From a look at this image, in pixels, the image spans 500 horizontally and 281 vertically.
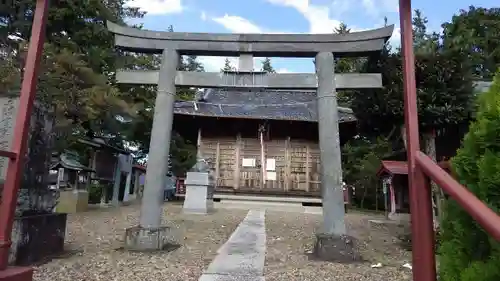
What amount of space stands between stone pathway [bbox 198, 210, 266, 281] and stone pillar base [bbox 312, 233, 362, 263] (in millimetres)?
842

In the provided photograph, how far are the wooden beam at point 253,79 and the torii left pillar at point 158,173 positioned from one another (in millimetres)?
224

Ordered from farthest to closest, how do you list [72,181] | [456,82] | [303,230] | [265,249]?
[72,181] < [303,230] < [456,82] < [265,249]

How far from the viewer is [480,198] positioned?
1562 mm

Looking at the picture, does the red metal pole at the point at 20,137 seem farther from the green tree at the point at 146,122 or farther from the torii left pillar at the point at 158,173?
the green tree at the point at 146,122

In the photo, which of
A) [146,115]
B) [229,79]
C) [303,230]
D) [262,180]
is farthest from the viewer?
[146,115]

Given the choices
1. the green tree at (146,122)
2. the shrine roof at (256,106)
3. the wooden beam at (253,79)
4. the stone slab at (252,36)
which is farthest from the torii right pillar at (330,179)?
the shrine roof at (256,106)

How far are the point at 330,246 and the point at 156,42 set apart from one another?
14.2 ft

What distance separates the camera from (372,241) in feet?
23.6

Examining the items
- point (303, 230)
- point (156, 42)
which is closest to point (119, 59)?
point (156, 42)

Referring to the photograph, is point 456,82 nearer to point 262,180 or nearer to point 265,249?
point 265,249

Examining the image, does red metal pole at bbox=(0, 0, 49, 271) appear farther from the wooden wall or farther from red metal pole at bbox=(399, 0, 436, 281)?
the wooden wall

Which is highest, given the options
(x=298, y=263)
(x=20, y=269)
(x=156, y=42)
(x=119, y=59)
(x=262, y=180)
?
(x=119, y=59)

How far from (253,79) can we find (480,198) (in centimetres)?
481

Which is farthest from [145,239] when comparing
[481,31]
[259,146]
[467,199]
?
[481,31]
